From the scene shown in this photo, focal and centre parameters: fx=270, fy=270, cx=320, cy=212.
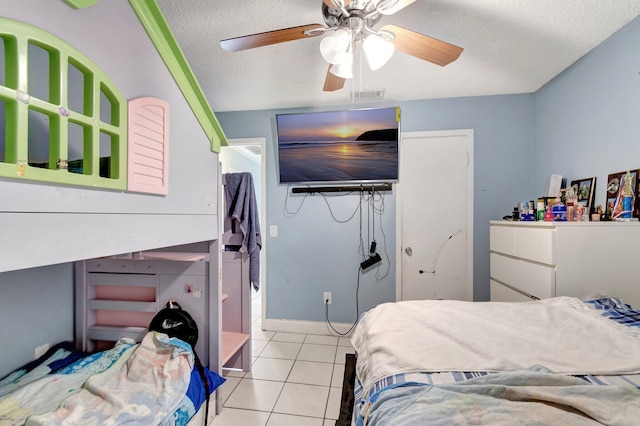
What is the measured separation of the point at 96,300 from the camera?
1728 mm

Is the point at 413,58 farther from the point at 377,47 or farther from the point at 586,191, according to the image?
the point at 586,191

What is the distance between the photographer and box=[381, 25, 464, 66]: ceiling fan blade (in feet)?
4.44

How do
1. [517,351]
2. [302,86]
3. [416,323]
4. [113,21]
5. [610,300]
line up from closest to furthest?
[113,21], [517,351], [416,323], [610,300], [302,86]

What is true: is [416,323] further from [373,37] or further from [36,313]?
[36,313]

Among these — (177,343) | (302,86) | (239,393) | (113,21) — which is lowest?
(239,393)

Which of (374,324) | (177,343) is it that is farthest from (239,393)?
(374,324)

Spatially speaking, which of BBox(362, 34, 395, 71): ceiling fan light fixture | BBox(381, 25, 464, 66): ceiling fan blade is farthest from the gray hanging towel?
BBox(381, 25, 464, 66): ceiling fan blade

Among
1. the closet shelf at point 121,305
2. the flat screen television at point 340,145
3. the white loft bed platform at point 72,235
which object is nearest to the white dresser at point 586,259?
the flat screen television at point 340,145

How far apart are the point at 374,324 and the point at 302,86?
84.5 inches

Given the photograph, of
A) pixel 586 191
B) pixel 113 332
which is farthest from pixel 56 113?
pixel 586 191

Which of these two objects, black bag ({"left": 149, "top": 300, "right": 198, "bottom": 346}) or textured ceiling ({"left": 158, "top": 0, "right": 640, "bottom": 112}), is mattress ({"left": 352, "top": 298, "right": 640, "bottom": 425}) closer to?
black bag ({"left": 149, "top": 300, "right": 198, "bottom": 346})

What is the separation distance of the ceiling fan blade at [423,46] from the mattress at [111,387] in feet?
6.58

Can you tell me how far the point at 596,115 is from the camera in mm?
1948

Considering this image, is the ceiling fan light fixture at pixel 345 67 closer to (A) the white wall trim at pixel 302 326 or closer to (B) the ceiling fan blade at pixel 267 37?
(B) the ceiling fan blade at pixel 267 37
